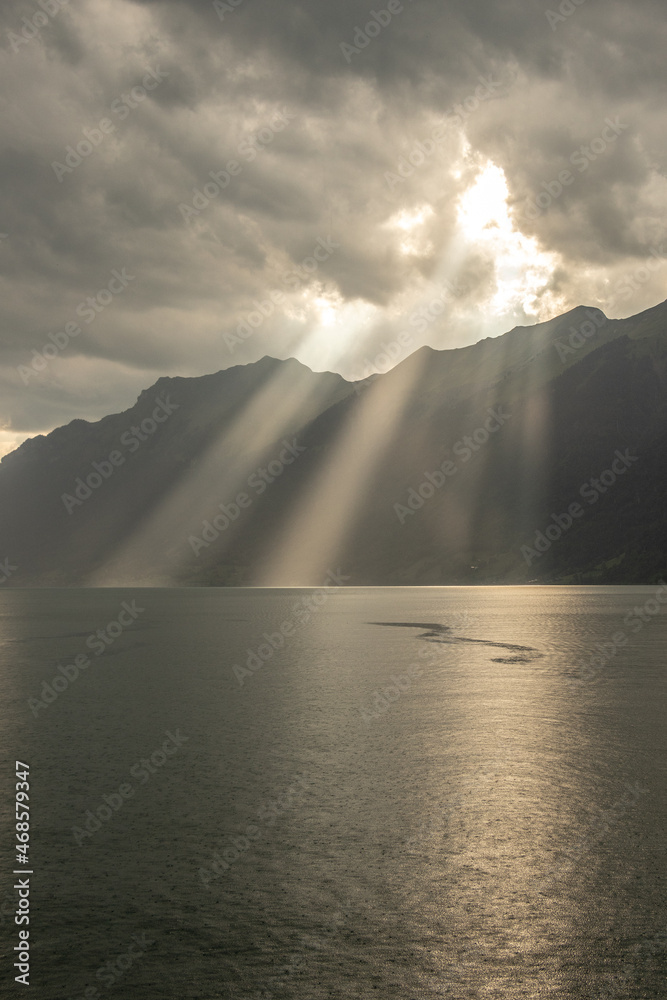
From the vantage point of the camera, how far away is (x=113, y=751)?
29625mm

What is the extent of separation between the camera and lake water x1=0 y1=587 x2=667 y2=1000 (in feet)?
41.2

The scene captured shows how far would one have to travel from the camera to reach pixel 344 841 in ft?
61.4

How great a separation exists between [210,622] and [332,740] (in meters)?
89.5

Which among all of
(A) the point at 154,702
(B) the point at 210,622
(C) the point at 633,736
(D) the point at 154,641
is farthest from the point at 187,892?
(B) the point at 210,622

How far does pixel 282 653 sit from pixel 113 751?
1564 inches

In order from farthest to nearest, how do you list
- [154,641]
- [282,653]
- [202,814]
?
[154,641]
[282,653]
[202,814]

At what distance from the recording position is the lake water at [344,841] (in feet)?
41.2

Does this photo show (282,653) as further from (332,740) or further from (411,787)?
(411,787)

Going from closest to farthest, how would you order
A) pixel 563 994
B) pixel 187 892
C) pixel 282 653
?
pixel 563 994
pixel 187 892
pixel 282 653

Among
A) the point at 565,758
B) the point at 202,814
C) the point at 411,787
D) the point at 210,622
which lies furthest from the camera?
the point at 210,622

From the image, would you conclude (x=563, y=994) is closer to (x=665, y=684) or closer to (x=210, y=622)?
(x=665, y=684)

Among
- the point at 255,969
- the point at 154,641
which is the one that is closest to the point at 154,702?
the point at 255,969

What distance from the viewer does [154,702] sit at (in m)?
42.2

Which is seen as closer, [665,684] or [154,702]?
[154,702]
